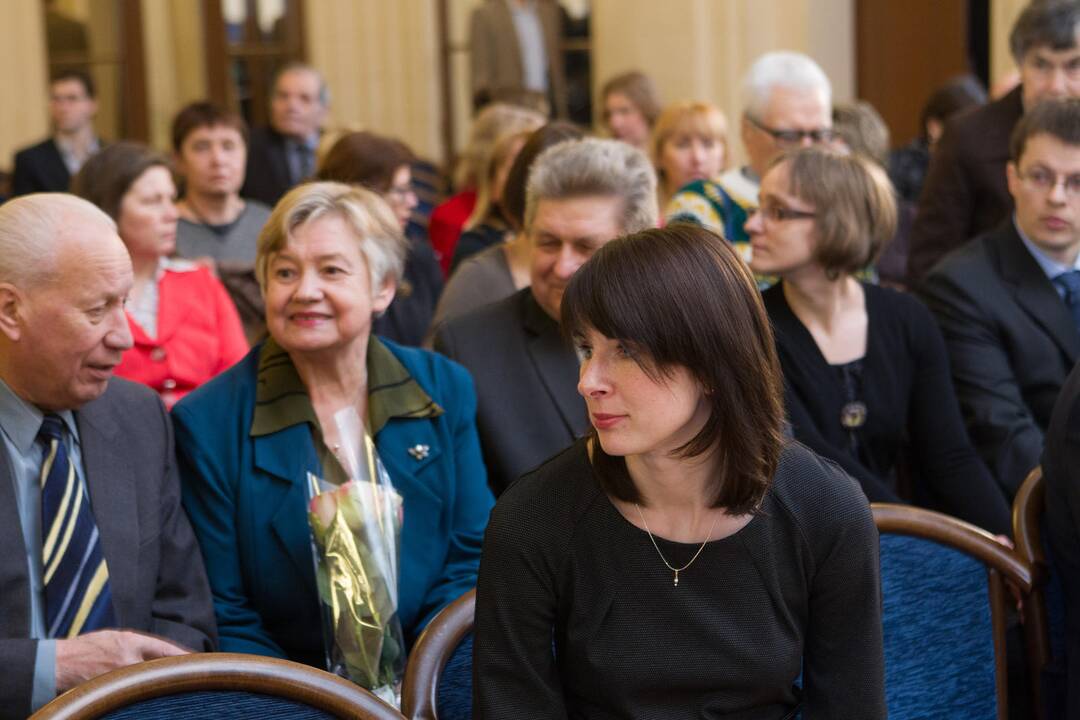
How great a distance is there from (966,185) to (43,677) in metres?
3.48

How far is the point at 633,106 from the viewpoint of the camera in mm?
7742

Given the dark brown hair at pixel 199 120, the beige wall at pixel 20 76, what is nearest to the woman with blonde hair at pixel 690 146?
the dark brown hair at pixel 199 120

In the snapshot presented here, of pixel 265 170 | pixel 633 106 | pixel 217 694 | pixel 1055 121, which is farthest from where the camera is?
pixel 265 170

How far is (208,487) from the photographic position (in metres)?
2.72

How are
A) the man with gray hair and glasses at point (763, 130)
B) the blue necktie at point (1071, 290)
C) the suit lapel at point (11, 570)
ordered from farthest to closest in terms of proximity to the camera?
the man with gray hair and glasses at point (763, 130) → the blue necktie at point (1071, 290) → the suit lapel at point (11, 570)

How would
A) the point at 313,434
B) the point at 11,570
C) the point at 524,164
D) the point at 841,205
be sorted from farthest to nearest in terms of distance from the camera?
the point at 524,164 < the point at 841,205 < the point at 313,434 < the point at 11,570

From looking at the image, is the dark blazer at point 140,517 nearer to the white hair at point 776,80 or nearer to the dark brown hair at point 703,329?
the dark brown hair at point 703,329

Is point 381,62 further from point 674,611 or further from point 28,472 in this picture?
point 674,611

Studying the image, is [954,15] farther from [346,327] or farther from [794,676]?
[794,676]

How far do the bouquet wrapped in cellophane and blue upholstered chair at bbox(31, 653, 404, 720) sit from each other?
0.55 metres

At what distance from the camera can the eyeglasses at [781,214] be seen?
11.5 ft

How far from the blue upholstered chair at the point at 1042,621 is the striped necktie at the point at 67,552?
1597mm

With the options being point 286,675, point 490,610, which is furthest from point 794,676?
point 286,675

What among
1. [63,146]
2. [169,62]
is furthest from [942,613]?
[169,62]
